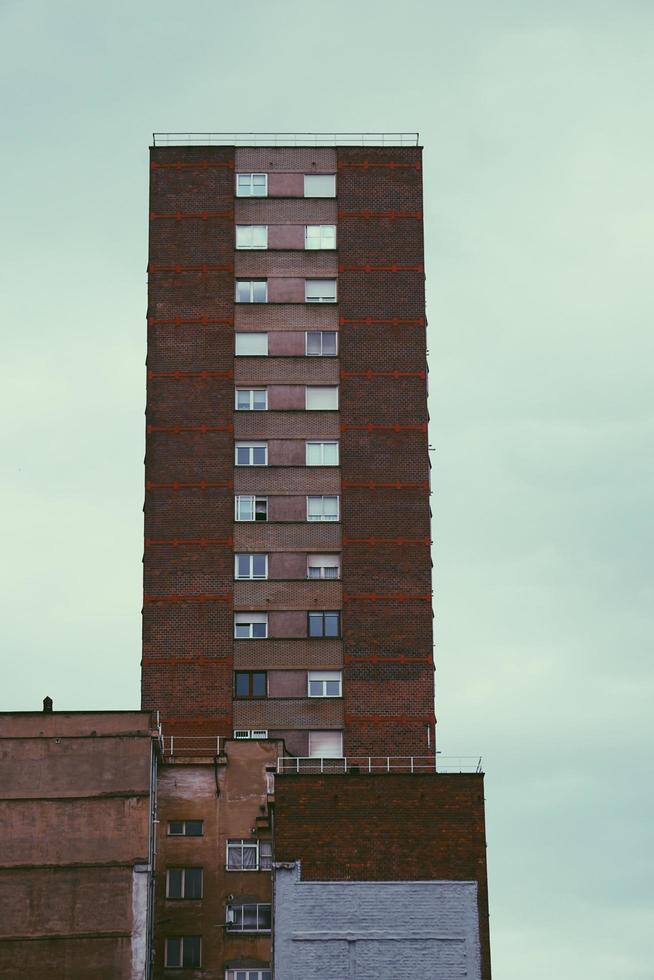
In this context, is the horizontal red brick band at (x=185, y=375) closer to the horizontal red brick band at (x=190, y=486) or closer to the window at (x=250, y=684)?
the horizontal red brick band at (x=190, y=486)

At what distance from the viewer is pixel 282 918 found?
79.9 m

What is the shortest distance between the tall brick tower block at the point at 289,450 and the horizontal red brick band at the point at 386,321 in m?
0.11

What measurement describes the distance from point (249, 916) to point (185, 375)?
26.4 m

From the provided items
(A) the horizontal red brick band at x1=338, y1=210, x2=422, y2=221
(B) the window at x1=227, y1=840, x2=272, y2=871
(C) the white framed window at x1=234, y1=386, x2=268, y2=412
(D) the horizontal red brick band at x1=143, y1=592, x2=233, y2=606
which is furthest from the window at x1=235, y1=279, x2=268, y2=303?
(B) the window at x1=227, y1=840, x2=272, y2=871

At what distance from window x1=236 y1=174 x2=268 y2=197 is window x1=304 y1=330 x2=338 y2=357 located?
7.55 m

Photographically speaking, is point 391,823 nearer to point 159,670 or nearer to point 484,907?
point 484,907

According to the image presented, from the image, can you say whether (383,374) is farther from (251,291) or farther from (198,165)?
(198,165)

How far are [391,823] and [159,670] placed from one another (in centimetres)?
1537

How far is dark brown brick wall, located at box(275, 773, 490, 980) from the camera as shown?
264ft

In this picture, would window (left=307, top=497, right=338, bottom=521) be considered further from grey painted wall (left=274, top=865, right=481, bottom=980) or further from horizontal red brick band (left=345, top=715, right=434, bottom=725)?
grey painted wall (left=274, top=865, right=481, bottom=980)

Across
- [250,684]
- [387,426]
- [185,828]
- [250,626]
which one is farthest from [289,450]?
[185,828]

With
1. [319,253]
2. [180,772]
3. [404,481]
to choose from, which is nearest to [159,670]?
[180,772]

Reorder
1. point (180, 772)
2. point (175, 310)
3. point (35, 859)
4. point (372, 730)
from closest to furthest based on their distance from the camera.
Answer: point (35, 859), point (180, 772), point (372, 730), point (175, 310)

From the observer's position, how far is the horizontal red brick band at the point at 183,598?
92.8 metres
